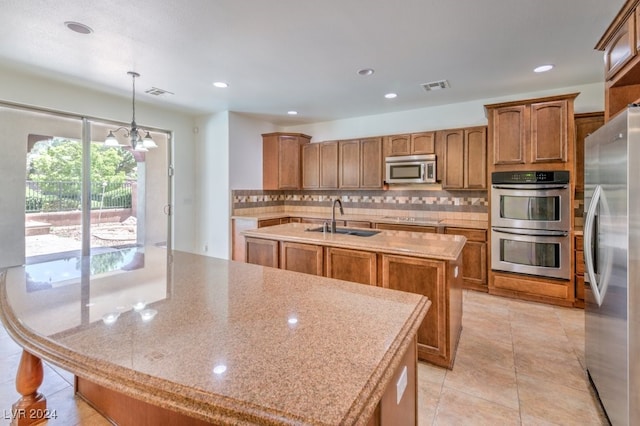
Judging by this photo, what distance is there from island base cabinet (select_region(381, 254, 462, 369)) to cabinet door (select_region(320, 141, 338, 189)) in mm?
3186

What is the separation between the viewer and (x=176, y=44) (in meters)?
2.78

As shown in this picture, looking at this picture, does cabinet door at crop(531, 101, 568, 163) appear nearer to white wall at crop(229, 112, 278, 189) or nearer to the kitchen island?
the kitchen island

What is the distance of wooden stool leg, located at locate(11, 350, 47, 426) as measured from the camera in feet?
3.74

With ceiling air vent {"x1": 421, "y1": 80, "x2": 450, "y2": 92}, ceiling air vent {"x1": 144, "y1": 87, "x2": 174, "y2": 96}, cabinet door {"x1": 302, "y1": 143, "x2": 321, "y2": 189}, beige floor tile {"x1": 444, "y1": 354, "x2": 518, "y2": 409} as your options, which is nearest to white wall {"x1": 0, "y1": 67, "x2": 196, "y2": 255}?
ceiling air vent {"x1": 144, "y1": 87, "x2": 174, "y2": 96}

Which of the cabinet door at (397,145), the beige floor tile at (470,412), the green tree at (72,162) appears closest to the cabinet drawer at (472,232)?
the cabinet door at (397,145)

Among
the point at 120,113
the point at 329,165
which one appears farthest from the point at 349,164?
the point at 120,113

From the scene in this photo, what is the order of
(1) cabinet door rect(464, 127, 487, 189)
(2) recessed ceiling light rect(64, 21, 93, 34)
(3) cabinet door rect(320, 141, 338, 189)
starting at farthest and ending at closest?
(3) cabinet door rect(320, 141, 338, 189)
(1) cabinet door rect(464, 127, 487, 189)
(2) recessed ceiling light rect(64, 21, 93, 34)

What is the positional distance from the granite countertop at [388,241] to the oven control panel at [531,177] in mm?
1486

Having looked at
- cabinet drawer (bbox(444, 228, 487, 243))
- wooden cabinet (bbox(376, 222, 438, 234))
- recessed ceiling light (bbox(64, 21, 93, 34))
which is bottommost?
cabinet drawer (bbox(444, 228, 487, 243))

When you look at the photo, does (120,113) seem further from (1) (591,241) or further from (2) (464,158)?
(1) (591,241)

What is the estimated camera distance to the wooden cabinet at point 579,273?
3.46 m

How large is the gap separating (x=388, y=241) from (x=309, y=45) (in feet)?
6.23

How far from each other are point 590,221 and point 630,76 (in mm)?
1011

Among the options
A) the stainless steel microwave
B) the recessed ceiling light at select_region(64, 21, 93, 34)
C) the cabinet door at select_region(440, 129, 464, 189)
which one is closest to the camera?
the recessed ceiling light at select_region(64, 21, 93, 34)
